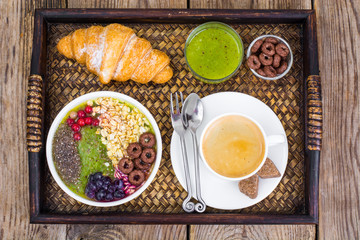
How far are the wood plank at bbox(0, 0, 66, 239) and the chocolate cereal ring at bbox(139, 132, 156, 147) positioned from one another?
528 millimetres

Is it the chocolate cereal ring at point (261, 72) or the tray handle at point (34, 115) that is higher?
the chocolate cereal ring at point (261, 72)

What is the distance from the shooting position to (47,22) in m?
1.47

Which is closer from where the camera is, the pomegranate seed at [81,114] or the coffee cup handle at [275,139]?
the coffee cup handle at [275,139]

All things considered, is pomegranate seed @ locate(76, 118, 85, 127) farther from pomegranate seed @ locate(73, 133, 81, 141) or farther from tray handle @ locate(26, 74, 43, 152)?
tray handle @ locate(26, 74, 43, 152)

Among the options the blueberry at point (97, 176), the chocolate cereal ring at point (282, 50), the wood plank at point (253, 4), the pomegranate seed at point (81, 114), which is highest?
the wood plank at point (253, 4)

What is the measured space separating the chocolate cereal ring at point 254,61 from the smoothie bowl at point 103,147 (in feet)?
1.47

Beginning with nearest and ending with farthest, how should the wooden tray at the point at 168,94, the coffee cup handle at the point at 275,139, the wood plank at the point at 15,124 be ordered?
1. the coffee cup handle at the point at 275,139
2. the wooden tray at the point at 168,94
3. the wood plank at the point at 15,124

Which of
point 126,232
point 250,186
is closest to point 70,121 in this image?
point 126,232

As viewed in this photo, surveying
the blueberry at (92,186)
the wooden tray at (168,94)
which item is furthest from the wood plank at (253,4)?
the blueberry at (92,186)

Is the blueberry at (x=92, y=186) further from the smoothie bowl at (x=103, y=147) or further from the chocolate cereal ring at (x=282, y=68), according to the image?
the chocolate cereal ring at (x=282, y=68)

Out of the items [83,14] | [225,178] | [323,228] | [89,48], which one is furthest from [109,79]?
[323,228]

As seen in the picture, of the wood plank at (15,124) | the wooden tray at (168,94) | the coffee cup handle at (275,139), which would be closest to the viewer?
the coffee cup handle at (275,139)

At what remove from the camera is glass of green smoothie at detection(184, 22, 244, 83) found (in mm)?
1450

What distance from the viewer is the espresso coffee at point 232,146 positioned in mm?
1325
